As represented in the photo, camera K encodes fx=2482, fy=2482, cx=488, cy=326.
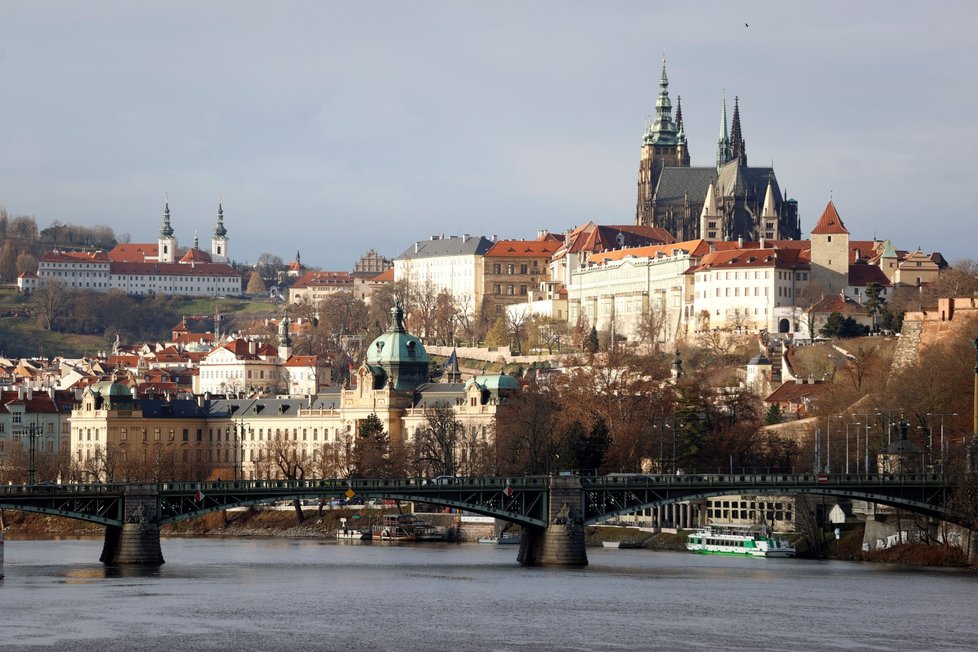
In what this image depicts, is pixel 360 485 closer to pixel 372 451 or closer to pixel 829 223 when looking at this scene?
pixel 372 451

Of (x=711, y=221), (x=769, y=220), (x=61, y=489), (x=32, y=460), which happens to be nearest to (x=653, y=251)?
(x=711, y=221)

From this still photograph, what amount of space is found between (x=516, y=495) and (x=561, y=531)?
1915mm

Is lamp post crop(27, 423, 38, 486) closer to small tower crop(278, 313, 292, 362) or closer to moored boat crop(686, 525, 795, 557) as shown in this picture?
moored boat crop(686, 525, 795, 557)

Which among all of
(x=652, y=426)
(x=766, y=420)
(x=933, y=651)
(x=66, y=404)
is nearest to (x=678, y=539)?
(x=652, y=426)

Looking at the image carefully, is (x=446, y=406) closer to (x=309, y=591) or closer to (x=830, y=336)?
(x=830, y=336)

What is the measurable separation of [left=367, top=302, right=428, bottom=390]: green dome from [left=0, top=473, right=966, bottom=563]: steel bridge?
52282 millimetres

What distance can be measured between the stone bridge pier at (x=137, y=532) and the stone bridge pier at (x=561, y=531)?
12.7m

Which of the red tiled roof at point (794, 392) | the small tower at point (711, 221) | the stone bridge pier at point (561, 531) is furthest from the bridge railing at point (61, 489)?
the small tower at point (711, 221)

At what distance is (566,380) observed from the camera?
127 m

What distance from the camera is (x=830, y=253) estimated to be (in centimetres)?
16188

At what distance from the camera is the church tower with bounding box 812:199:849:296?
161625 millimetres

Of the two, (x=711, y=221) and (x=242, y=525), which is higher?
(x=711, y=221)

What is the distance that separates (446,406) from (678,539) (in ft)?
102

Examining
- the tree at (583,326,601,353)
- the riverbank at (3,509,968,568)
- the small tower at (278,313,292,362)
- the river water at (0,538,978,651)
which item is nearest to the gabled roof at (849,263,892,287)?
the tree at (583,326,601,353)
